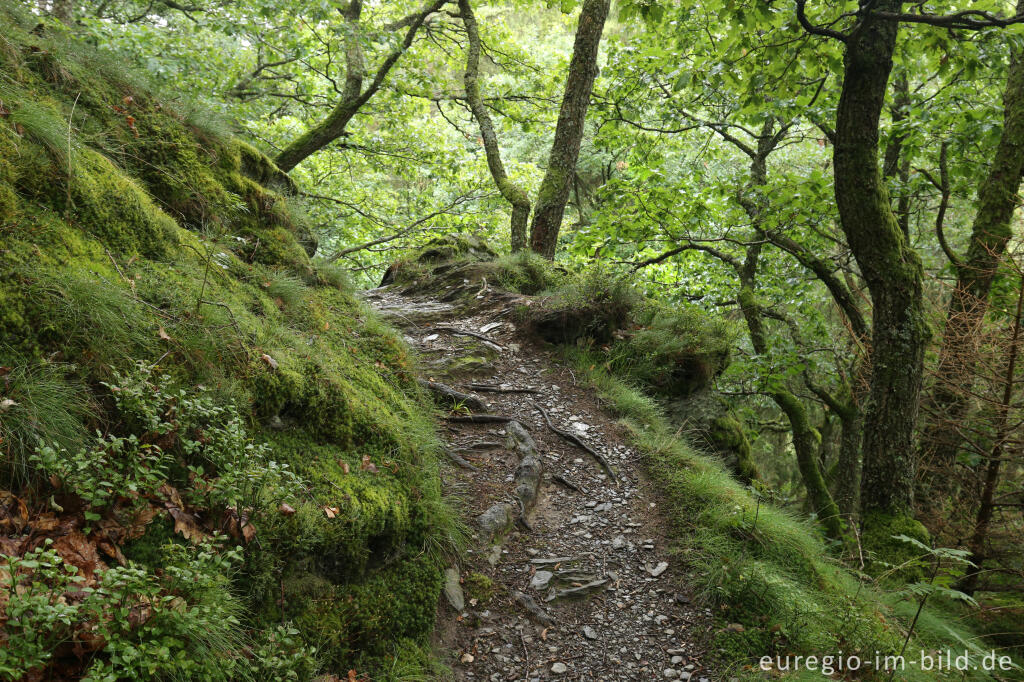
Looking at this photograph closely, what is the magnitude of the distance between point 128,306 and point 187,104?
3.26 m

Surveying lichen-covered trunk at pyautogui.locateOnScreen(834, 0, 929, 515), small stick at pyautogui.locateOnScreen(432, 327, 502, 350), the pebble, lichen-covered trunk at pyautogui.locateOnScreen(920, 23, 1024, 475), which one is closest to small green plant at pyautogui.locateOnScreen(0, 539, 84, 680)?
the pebble

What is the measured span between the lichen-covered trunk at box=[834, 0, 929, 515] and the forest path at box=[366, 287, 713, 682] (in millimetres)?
2950

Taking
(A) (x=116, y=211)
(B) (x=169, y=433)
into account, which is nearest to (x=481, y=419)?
(B) (x=169, y=433)

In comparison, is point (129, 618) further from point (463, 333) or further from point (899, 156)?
point (899, 156)

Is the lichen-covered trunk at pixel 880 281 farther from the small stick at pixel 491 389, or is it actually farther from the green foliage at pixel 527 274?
the green foliage at pixel 527 274

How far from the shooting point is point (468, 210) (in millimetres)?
15117

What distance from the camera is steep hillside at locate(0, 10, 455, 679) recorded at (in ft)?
6.97

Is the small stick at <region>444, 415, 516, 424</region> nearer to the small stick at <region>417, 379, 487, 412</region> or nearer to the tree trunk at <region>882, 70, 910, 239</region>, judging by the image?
the small stick at <region>417, 379, 487, 412</region>

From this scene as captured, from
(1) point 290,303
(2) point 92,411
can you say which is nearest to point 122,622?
(2) point 92,411

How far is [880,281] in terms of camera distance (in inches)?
240

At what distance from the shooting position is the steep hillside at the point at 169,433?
2.12m

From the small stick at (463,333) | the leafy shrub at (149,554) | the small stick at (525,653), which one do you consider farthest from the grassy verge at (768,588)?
the leafy shrub at (149,554)

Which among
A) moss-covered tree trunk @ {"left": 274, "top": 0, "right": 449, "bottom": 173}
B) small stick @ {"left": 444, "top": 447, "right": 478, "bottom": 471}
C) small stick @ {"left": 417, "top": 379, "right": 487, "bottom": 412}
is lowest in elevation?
small stick @ {"left": 444, "top": 447, "right": 478, "bottom": 471}

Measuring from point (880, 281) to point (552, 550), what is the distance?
4747 millimetres
